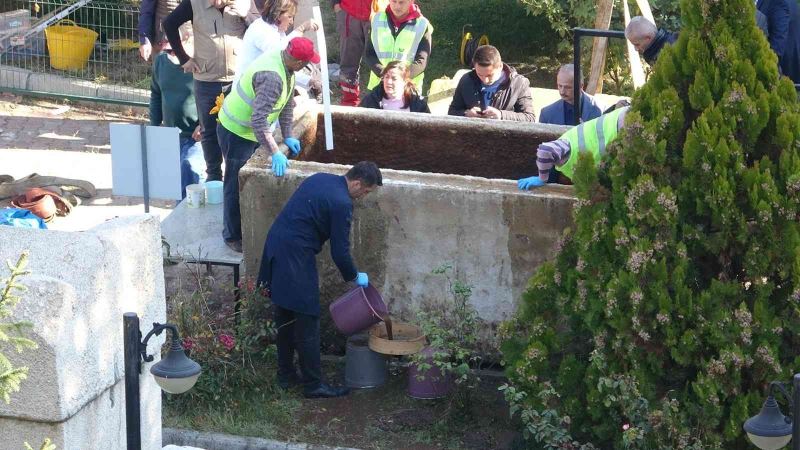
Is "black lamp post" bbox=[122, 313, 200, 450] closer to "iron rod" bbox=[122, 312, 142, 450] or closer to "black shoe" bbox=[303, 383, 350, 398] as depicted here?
"iron rod" bbox=[122, 312, 142, 450]

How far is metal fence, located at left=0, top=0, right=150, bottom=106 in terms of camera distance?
11992 mm

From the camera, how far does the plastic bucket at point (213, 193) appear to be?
833 cm

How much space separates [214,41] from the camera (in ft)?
27.2

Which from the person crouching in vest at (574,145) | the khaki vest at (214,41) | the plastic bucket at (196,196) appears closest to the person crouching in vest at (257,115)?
the plastic bucket at (196,196)

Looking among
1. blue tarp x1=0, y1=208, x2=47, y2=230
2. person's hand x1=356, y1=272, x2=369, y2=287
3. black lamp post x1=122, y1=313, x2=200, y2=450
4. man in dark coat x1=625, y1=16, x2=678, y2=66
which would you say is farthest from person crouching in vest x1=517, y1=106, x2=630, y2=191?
blue tarp x1=0, y1=208, x2=47, y2=230

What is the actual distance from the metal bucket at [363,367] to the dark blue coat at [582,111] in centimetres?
208

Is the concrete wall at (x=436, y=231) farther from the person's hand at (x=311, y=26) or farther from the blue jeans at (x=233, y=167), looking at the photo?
the person's hand at (x=311, y=26)

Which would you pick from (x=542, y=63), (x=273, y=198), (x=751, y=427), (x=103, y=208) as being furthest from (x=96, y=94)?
(x=751, y=427)

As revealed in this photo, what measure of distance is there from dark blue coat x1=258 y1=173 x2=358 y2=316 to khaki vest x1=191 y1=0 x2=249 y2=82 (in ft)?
6.96

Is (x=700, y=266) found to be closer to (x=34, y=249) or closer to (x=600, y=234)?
(x=600, y=234)

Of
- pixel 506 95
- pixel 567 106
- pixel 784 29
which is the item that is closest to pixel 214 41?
pixel 506 95

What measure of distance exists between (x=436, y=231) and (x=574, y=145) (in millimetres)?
860

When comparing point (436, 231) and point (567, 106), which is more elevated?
point (567, 106)

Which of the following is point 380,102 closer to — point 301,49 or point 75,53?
point 301,49
